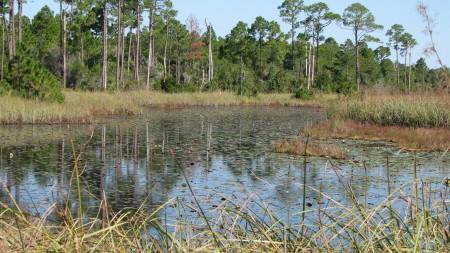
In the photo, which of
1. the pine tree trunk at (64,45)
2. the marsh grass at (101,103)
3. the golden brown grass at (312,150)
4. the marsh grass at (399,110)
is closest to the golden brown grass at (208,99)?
the marsh grass at (101,103)

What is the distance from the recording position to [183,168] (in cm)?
1016

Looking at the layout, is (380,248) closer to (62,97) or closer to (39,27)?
(62,97)

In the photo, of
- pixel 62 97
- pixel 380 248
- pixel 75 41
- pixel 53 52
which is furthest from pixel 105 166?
pixel 75 41

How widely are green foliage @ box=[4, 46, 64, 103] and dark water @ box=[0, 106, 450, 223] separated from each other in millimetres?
4281

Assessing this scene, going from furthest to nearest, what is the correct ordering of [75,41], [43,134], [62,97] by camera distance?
[75,41], [62,97], [43,134]

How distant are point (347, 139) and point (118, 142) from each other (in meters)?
6.60

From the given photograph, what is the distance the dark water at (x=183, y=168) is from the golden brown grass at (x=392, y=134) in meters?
0.88

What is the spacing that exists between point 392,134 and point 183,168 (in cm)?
803

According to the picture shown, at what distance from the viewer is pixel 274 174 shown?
9.59 metres

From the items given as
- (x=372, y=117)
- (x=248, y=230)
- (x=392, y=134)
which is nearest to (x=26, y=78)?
(x=372, y=117)

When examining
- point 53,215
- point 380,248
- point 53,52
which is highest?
point 53,52

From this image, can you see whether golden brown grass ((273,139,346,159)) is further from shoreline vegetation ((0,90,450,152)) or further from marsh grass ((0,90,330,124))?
marsh grass ((0,90,330,124))

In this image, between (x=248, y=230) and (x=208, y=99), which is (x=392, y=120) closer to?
(x=248, y=230)

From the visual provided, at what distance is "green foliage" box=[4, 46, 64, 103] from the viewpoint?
21.3m
